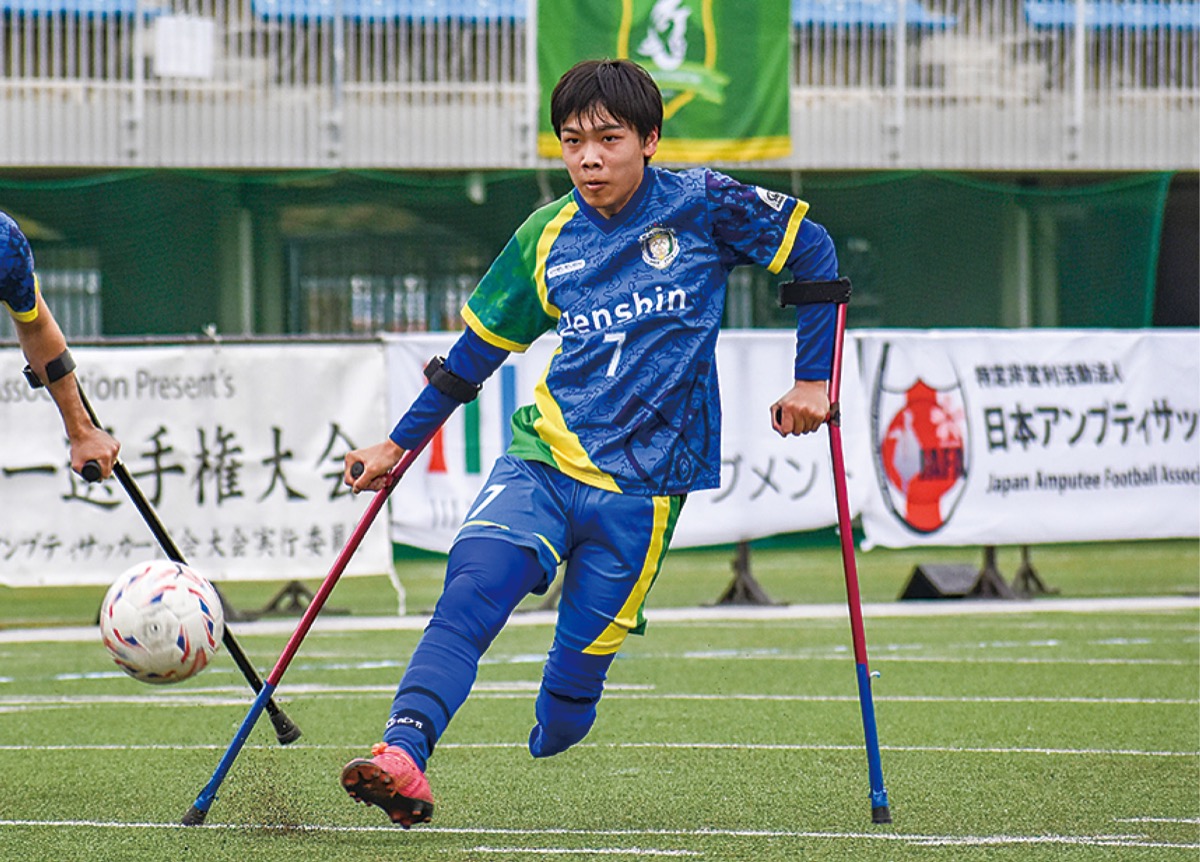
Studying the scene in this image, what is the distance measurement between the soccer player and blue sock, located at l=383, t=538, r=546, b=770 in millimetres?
1535

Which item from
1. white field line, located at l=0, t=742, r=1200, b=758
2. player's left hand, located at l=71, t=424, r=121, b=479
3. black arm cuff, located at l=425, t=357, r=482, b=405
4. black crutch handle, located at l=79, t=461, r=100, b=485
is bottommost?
white field line, located at l=0, t=742, r=1200, b=758

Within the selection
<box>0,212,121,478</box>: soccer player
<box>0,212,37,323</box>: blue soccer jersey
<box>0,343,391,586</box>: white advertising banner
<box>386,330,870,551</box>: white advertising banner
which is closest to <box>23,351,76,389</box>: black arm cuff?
<box>0,212,121,478</box>: soccer player

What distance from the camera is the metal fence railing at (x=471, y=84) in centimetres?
2006

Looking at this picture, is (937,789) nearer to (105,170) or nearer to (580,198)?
(580,198)

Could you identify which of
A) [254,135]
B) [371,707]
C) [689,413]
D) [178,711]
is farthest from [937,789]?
[254,135]

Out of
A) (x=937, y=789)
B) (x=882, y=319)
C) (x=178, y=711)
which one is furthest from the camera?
(x=882, y=319)

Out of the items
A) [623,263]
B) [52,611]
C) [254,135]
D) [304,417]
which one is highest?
[254,135]

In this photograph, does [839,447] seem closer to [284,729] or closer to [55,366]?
[284,729]

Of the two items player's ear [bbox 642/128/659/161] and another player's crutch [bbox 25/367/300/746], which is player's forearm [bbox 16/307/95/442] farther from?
player's ear [bbox 642/128/659/161]

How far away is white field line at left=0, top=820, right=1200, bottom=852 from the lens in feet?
17.9

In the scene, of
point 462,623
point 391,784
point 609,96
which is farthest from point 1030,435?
point 391,784

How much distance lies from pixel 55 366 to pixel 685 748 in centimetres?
286

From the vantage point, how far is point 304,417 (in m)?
13.6

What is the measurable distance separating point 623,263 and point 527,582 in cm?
93
